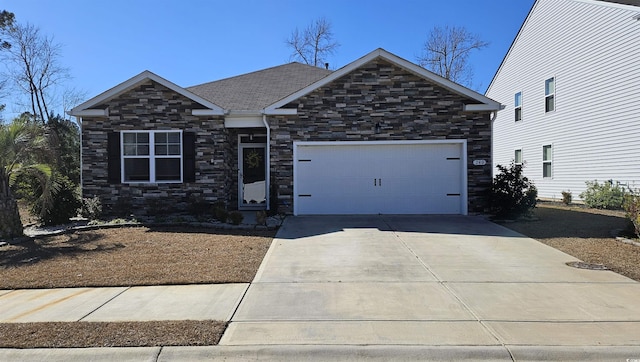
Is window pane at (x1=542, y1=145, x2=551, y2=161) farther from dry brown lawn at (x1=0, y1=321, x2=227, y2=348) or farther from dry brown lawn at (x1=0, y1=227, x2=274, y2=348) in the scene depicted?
dry brown lawn at (x1=0, y1=321, x2=227, y2=348)

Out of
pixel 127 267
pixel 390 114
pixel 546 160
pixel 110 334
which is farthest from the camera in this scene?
pixel 546 160

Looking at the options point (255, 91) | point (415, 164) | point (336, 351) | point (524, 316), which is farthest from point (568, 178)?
point (336, 351)

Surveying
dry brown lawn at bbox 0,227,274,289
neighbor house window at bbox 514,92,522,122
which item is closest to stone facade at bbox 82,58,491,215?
dry brown lawn at bbox 0,227,274,289

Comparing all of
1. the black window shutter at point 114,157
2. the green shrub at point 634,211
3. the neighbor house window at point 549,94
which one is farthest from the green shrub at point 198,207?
the neighbor house window at point 549,94

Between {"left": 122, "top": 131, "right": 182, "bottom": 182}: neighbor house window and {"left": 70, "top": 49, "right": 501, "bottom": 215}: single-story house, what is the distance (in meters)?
0.03

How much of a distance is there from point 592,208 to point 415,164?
271 inches

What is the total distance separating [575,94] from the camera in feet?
54.7

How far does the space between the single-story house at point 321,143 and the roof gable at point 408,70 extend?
0.10 feet

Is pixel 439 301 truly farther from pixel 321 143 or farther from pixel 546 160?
pixel 546 160

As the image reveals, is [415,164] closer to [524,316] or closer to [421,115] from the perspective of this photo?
[421,115]

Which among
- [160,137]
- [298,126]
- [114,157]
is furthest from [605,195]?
[114,157]

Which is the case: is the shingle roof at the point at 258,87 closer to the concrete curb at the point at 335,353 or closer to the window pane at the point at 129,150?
A: the window pane at the point at 129,150

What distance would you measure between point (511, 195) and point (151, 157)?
10.3 metres

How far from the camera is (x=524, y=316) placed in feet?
15.8
